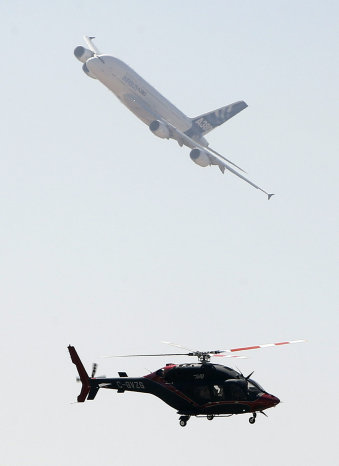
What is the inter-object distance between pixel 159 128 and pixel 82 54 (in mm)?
20306

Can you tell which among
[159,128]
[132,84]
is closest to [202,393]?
[159,128]

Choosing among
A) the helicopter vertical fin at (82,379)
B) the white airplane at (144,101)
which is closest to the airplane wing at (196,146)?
the white airplane at (144,101)

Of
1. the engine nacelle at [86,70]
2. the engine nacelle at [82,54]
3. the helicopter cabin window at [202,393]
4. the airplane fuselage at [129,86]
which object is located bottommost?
the helicopter cabin window at [202,393]

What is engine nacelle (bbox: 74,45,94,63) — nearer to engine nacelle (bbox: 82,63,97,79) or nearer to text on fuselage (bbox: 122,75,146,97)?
engine nacelle (bbox: 82,63,97,79)

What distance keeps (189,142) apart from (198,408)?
8463cm

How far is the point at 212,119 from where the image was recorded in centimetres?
16375

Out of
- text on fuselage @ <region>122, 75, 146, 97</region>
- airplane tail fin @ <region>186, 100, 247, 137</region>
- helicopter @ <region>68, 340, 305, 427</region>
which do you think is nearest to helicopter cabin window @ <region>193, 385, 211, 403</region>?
helicopter @ <region>68, 340, 305, 427</region>

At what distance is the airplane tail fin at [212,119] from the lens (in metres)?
157

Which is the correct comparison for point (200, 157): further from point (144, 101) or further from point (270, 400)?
point (270, 400)

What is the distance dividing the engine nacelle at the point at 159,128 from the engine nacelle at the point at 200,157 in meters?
4.72

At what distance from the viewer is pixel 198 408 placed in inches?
2499

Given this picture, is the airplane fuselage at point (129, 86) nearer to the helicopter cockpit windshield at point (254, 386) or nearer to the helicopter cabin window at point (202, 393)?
the helicopter cabin window at point (202, 393)

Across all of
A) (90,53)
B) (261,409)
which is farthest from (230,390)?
(90,53)

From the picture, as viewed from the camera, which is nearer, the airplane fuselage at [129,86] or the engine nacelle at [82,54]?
the airplane fuselage at [129,86]
